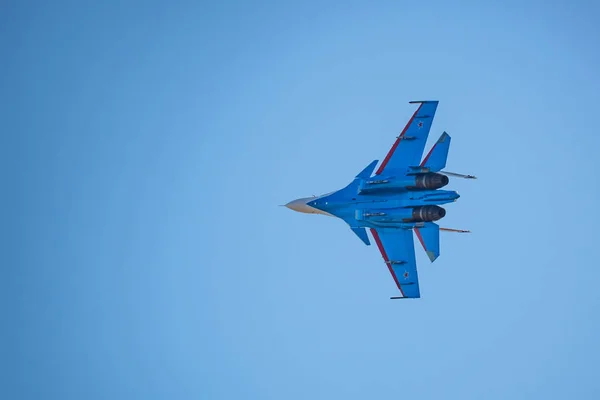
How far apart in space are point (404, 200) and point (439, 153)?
2.59 metres

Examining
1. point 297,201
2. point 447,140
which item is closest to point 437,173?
point 447,140

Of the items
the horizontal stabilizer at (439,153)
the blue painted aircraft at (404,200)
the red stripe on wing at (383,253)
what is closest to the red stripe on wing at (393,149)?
the blue painted aircraft at (404,200)

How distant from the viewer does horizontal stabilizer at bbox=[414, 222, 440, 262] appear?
45000mm

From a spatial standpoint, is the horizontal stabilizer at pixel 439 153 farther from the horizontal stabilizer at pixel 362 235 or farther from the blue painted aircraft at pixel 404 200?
the horizontal stabilizer at pixel 362 235

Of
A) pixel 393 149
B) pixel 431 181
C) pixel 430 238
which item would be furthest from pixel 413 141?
pixel 430 238

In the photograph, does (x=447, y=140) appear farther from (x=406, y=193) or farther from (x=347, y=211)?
(x=347, y=211)

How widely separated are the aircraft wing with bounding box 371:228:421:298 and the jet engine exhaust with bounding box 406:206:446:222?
5.53ft

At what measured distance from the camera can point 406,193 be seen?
4497 centimetres

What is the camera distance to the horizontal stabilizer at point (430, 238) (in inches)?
1772

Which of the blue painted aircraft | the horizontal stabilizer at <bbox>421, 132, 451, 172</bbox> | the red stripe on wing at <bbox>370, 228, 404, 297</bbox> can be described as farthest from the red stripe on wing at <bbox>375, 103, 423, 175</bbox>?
the red stripe on wing at <bbox>370, 228, 404, 297</bbox>

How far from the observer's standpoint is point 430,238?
4512 cm

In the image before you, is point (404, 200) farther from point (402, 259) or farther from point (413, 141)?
point (402, 259)

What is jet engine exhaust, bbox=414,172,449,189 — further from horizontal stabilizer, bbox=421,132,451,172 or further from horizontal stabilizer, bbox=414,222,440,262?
horizontal stabilizer, bbox=414,222,440,262

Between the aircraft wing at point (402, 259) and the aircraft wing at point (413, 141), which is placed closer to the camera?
the aircraft wing at point (413, 141)
